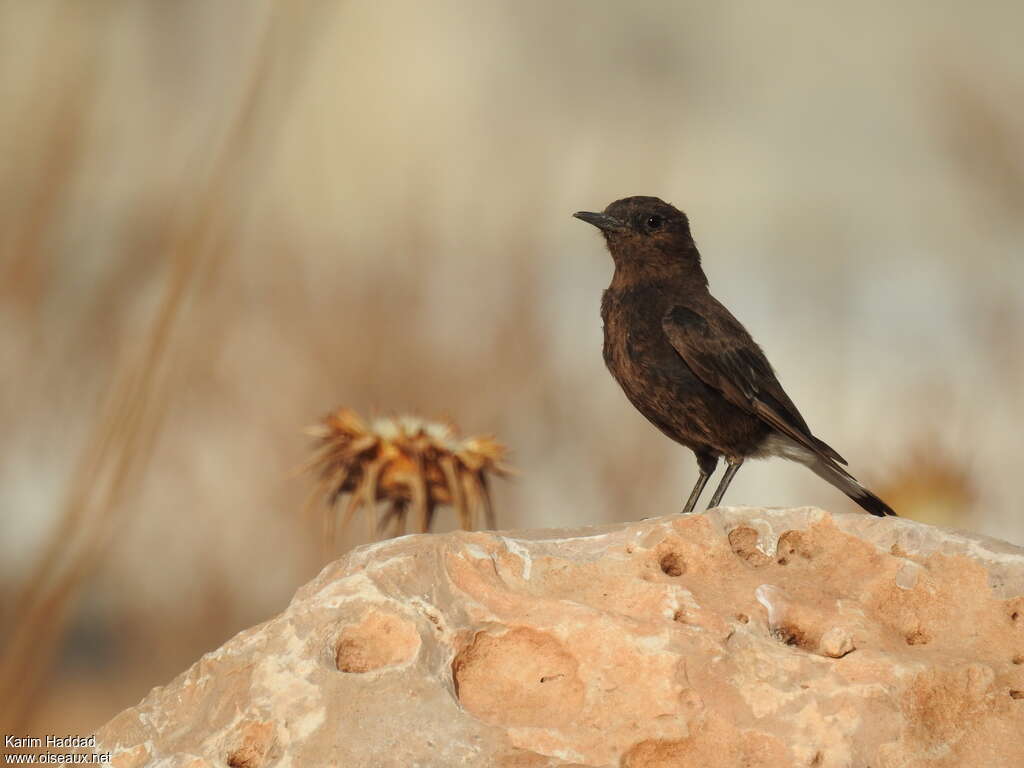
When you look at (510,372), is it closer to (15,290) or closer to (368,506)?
(368,506)

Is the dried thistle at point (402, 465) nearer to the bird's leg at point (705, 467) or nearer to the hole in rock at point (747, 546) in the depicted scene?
the bird's leg at point (705, 467)

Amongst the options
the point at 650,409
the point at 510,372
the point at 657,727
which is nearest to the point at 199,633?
the point at 510,372

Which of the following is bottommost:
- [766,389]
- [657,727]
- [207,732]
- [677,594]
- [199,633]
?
[199,633]

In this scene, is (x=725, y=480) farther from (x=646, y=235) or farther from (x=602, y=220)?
(x=602, y=220)

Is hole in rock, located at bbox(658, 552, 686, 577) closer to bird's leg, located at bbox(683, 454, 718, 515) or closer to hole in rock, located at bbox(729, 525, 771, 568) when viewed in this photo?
hole in rock, located at bbox(729, 525, 771, 568)

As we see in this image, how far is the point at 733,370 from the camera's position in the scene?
4.79 m

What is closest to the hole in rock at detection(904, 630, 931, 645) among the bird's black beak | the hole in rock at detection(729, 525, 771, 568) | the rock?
the rock

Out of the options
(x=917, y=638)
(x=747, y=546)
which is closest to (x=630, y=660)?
(x=747, y=546)

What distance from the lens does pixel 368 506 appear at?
16.2 feet

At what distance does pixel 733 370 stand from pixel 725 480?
0.46 meters

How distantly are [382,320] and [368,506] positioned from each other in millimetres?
1923

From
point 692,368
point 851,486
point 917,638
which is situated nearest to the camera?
point 917,638

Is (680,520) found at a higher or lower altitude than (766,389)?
lower

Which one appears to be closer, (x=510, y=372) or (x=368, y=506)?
(x=368, y=506)
